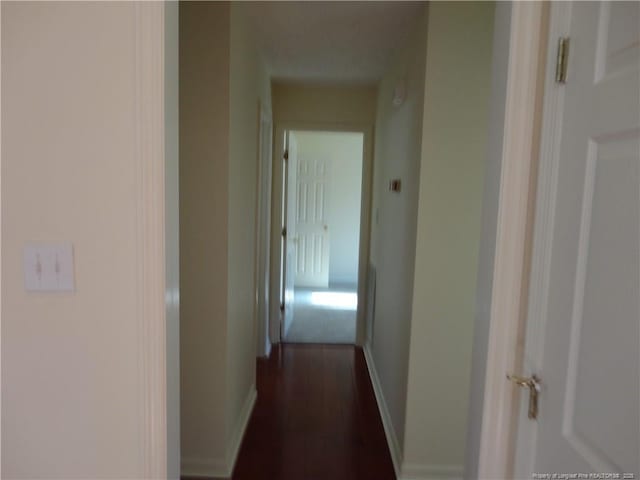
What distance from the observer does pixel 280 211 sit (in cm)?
406

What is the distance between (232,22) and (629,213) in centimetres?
→ 189

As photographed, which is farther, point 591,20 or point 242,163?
point 242,163

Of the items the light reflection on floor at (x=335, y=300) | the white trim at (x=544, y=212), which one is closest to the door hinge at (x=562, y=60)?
the white trim at (x=544, y=212)

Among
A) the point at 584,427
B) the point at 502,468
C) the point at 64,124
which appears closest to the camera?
the point at 584,427

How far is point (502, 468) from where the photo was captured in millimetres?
1146

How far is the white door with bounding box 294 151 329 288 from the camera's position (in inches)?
234

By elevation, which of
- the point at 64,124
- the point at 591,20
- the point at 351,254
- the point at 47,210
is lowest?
the point at 351,254

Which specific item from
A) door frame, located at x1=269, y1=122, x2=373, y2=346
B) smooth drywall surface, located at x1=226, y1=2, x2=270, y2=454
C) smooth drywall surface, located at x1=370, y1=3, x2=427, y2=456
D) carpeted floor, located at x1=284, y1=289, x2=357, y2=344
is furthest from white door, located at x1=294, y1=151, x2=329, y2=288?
smooth drywall surface, located at x1=226, y1=2, x2=270, y2=454

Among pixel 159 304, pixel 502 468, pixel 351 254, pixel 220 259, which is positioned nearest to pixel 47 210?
pixel 159 304

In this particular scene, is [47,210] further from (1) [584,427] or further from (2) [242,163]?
(2) [242,163]

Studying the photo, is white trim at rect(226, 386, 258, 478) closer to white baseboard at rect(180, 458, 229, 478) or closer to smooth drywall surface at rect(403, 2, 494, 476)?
white baseboard at rect(180, 458, 229, 478)

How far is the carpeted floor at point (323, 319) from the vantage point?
4410mm

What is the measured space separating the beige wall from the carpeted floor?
2072mm

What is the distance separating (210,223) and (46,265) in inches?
42.8
